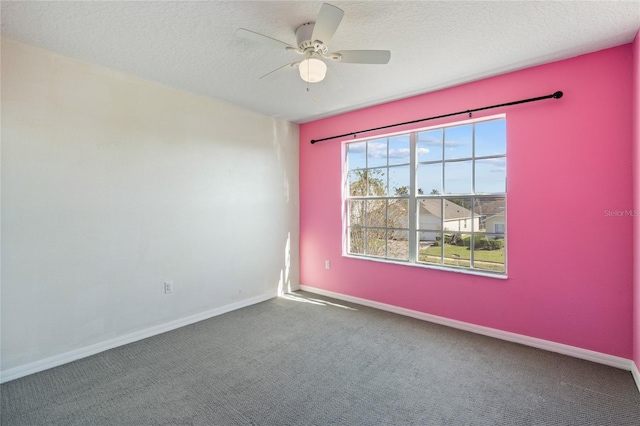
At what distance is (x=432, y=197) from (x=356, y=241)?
1.20 m

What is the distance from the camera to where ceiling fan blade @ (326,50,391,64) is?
2078 mm

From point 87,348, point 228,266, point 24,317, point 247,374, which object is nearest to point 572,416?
point 247,374

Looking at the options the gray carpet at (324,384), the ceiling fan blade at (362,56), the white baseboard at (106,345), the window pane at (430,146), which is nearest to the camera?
the gray carpet at (324,384)

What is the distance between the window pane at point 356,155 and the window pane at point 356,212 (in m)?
0.48

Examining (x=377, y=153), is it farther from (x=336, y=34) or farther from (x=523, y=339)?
(x=523, y=339)

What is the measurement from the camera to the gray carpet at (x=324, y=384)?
190 centimetres

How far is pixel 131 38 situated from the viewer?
7.51ft

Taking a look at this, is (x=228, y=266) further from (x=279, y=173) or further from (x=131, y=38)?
(x=131, y=38)

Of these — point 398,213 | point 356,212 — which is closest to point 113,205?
point 356,212

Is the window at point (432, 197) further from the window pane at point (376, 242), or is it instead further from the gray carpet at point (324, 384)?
the gray carpet at point (324, 384)

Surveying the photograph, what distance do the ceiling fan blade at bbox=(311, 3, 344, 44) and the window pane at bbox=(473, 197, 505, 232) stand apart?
86.8 inches

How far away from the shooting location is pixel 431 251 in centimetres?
353

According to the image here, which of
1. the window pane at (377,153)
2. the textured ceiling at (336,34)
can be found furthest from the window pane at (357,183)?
the textured ceiling at (336,34)

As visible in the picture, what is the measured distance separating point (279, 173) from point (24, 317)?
2.98 m
